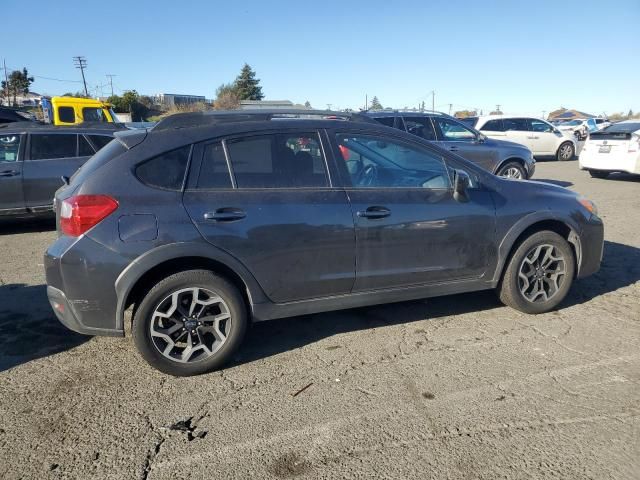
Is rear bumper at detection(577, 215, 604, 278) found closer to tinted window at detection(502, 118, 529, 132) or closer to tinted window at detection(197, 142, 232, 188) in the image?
tinted window at detection(197, 142, 232, 188)

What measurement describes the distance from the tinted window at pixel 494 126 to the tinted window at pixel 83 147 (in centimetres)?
1304

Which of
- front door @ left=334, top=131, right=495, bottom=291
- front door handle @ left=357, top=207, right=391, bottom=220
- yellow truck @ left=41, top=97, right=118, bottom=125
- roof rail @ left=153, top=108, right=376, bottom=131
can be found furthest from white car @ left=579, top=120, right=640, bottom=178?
yellow truck @ left=41, top=97, right=118, bottom=125

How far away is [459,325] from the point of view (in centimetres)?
411

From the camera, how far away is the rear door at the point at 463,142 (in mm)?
10242

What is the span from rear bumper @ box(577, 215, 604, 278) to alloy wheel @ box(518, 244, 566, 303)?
0.26 meters

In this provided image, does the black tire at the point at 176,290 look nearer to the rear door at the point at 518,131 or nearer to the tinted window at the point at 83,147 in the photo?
the tinted window at the point at 83,147

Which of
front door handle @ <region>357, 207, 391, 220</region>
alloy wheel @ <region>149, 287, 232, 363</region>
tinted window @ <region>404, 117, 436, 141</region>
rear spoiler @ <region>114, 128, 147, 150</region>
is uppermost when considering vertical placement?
tinted window @ <region>404, 117, 436, 141</region>

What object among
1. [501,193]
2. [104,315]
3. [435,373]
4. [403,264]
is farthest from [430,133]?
[104,315]

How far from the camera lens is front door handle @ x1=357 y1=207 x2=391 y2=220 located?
3.61 metres

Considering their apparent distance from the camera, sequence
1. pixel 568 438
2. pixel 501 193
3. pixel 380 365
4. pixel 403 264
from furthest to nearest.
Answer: pixel 501 193
pixel 403 264
pixel 380 365
pixel 568 438

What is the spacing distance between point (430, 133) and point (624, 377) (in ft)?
25.0

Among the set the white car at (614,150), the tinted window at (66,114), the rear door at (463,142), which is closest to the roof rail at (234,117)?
the rear door at (463,142)

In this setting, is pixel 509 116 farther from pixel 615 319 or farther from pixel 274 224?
pixel 274 224

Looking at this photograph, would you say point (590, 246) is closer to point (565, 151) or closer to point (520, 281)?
point (520, 281)
